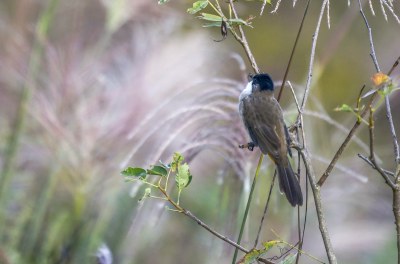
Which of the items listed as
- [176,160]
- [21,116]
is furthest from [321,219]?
[21,116]

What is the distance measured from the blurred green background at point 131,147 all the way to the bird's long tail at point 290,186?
0.71 ft

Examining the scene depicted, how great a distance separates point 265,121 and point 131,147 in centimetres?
130

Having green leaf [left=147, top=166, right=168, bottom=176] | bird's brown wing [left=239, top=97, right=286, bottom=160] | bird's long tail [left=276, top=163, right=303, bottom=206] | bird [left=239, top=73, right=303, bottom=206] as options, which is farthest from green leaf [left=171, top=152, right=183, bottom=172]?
bird's brown wing [left=239, top=97, right=286, bottom=160]

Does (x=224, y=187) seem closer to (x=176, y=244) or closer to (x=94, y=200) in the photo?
(x=94, y=200)

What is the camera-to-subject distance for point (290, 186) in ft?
8.29

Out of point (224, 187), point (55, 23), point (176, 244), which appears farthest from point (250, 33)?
point (224, 187)

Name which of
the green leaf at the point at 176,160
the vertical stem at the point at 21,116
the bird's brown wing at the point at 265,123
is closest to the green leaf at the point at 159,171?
the green leaf at the point at 176,160

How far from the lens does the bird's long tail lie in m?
2.46

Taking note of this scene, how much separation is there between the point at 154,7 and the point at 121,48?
45cm

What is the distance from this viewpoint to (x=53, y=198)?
4512 mm

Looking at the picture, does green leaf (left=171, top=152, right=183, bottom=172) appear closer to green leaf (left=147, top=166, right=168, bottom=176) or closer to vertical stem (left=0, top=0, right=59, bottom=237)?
green leaf (left=147, top=166, right=168, bottom=176)

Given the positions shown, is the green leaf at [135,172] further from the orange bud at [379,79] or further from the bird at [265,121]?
the bird at [265,121]

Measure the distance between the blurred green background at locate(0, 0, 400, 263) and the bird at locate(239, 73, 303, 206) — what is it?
6 cm

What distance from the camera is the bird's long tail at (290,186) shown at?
2457mm
